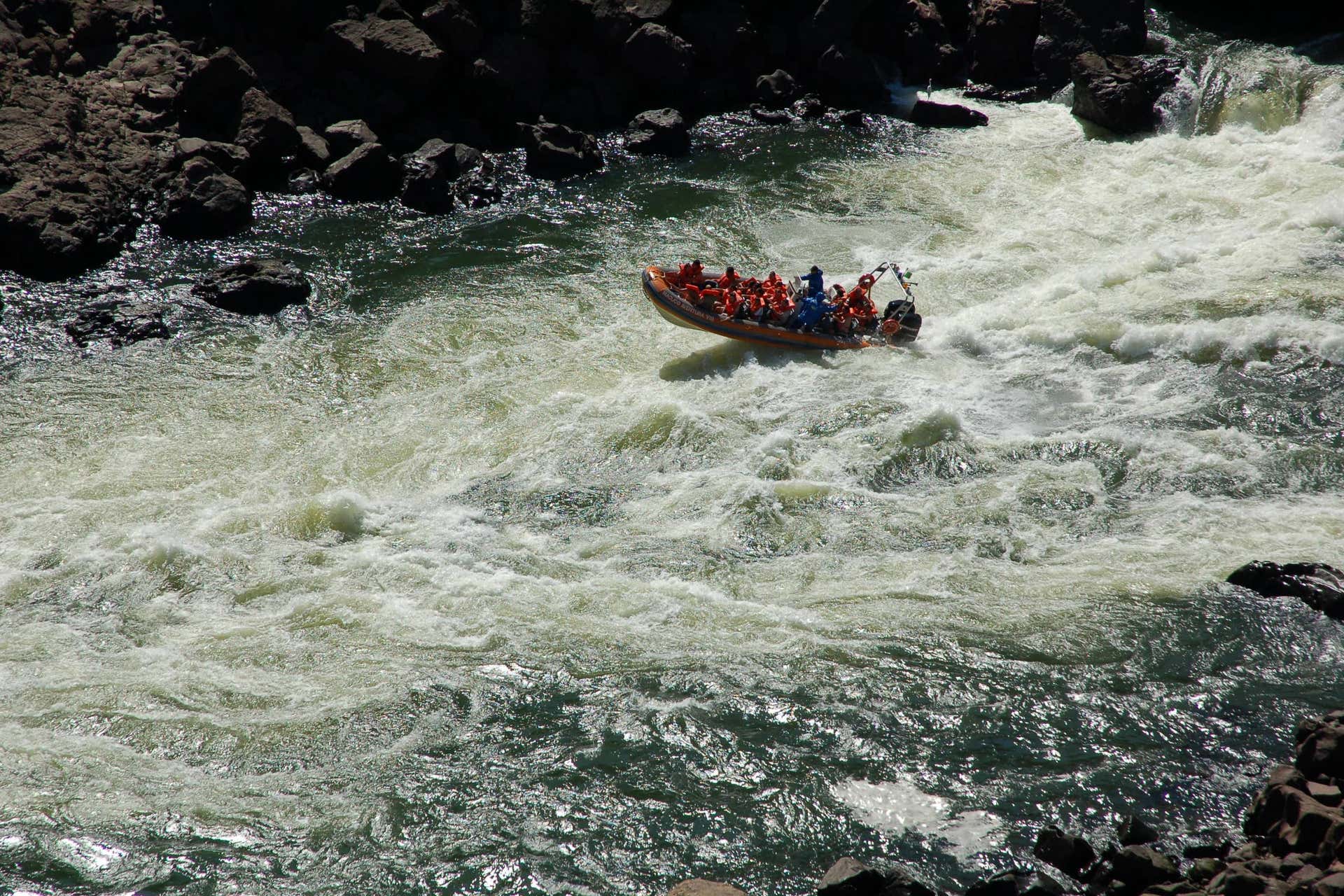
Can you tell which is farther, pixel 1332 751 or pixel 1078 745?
pixel 1078 745

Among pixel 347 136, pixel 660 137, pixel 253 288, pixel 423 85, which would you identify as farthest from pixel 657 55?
pixel 253 288

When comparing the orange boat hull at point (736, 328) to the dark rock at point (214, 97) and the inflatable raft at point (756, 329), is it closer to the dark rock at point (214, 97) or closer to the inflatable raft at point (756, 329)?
the inflatable raft at point (756, 329)

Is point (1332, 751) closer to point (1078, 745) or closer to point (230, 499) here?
point (1078, 745)

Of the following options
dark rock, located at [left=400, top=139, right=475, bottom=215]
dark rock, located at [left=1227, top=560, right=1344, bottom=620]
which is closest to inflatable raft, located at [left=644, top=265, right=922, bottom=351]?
dark rock, located at [left=1227, top=560, right=1344, bottom=620]

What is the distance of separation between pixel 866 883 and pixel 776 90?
18803mm

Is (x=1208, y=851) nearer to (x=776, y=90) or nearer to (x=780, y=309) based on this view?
(x=780, y=309)

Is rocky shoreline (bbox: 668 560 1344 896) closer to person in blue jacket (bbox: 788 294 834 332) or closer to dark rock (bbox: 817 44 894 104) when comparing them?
person in blue jacket (bbox: 788 294 834 332)

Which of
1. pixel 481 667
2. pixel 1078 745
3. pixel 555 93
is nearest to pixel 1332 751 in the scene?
pixel 1078 745

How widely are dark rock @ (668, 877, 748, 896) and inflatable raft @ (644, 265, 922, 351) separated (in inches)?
335

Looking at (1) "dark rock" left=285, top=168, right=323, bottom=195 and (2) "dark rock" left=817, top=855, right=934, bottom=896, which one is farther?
(1) "dark rock" left=285, top=168, right=323, bottom=195

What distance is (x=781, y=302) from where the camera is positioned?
1462cm

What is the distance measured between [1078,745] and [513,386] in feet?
27.4

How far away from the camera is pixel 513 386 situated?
45.9 ft

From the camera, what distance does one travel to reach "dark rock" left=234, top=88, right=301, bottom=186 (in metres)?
19.1
